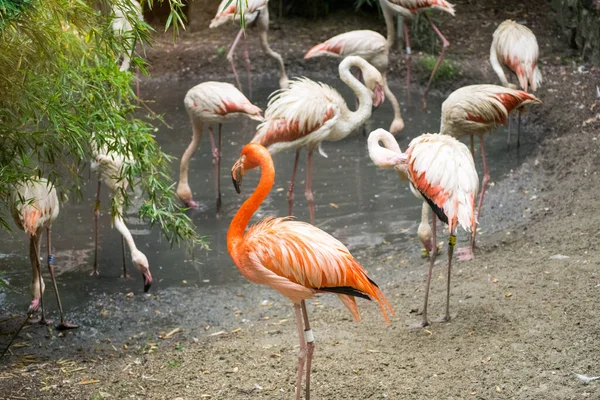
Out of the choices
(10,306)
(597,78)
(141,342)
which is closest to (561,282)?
(141,342)

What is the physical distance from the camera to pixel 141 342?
505 centimetres

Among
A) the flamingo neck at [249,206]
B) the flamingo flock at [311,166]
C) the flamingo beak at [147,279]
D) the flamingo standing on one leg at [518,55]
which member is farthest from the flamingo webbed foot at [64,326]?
the flamingo standing on one leg at [518,55]

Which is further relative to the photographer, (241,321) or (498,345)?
(241,321)

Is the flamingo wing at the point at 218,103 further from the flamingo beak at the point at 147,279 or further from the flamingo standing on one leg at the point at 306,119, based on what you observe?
the flamingo beak at the point at 147,279

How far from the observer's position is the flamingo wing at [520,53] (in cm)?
791

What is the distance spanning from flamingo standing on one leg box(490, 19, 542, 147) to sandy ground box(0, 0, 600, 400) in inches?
44.3

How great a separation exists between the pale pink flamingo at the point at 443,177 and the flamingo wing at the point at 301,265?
2.80 feet

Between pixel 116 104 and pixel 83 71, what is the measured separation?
0.37m

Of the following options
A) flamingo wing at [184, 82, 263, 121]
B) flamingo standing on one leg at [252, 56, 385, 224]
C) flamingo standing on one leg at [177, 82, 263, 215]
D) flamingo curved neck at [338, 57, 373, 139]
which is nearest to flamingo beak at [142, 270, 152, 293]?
flamingo standing on one leg at [252, 56, 385, 224]

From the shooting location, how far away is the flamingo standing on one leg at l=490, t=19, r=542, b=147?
7910mm

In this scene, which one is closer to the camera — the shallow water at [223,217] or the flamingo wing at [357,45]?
the shallow water at [223,217]

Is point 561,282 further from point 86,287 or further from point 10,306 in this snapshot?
point 10,306

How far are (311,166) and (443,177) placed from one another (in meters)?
2.22

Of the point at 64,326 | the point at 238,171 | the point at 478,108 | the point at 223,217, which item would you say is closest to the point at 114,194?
the point at 64,326
